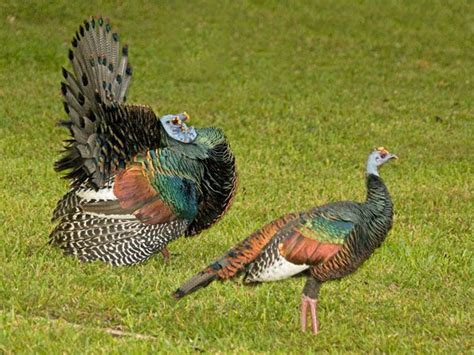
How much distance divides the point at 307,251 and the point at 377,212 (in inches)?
24.5

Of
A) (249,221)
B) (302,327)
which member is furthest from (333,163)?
(302,327)

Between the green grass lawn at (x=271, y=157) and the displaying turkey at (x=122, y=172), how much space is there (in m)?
0.27

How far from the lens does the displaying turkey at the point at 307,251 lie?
6809mm

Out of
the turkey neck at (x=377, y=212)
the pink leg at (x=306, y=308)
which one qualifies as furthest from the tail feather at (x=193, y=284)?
the turkey neck at (x=377, y=212)

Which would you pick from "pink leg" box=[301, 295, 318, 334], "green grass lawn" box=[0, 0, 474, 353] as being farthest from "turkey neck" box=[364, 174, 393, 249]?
"green grass lawn" box=[0, 0, 474, 353]

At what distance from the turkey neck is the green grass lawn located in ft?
2.07

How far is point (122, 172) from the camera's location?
8578 millimetres

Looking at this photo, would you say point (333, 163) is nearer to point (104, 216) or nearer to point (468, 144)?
point (468, 144)

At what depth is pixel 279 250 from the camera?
22.4 feet

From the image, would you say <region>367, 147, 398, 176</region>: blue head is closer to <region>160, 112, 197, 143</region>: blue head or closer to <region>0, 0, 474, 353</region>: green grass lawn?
<region>0, 0, 474, 353</region>: green grass lawn

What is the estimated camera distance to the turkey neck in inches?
277

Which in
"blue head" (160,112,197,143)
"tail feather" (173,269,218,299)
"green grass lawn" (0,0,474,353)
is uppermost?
"blue head" (160,112,197,143)

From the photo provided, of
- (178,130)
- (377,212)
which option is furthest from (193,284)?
(178,130)

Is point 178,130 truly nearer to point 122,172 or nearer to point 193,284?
point 122,172
